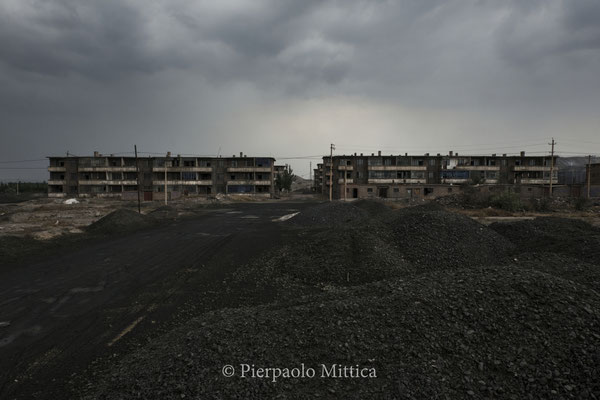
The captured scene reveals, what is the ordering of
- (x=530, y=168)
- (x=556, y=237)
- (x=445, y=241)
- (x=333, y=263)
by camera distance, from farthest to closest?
(x=530, y=168)
(x=556, y=237)
(x=445, y=241)
(x=333, y=263)

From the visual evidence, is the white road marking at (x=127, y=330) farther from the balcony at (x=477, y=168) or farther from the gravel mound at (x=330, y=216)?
the balcony at (x=477, y=168)

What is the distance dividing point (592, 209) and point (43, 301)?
5090cm

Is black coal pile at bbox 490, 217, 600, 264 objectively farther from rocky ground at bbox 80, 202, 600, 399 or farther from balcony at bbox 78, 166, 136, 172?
balcony at bbox 78, 166, 136, 172

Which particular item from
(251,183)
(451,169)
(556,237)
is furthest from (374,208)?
(451,169)

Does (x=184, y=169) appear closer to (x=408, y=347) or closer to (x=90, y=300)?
(x=90, y=300)

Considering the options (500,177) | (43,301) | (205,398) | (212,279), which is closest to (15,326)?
(43,301)

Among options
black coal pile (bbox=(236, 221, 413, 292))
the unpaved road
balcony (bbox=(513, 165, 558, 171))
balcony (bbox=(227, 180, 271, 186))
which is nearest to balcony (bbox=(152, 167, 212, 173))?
balcony (bbox=(227, 180, 271, 186))

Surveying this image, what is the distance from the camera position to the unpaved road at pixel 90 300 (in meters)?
5.64

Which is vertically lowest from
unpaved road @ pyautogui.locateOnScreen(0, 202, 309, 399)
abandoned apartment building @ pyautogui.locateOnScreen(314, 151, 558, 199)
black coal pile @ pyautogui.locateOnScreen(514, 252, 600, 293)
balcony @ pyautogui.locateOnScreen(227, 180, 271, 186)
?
unpaved road @ pyautogui.locateOnScreen(0, 202, 309, 399)

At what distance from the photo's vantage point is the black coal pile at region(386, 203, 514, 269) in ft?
39.1

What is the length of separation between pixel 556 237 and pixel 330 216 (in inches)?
596

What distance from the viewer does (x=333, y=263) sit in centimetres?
1145

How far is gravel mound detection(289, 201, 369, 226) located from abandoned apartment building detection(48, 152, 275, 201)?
151 ft

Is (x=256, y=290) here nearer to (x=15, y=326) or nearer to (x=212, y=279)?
(x=212, y=279)
